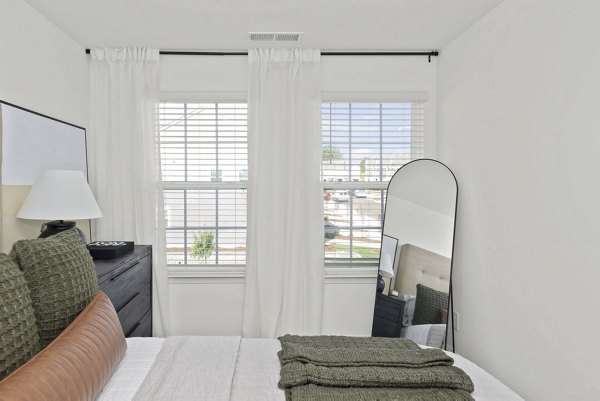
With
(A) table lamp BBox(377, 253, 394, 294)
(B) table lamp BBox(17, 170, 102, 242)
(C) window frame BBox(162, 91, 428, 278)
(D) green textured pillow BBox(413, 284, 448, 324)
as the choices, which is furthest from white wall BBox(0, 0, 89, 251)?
(D) green textured pillow BBox(413, 284, 448, 324)

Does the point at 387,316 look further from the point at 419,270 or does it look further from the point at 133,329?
the point at 133,329

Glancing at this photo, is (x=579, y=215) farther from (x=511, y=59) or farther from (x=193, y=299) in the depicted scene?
(x=193, y=299)

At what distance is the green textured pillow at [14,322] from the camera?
108cm

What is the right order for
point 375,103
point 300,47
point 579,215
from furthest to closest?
point 375,103, point 300,47, point 579,215

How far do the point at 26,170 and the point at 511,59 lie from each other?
3030 mm

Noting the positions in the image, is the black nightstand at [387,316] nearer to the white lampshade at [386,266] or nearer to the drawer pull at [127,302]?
the white lampshade at [386,266]

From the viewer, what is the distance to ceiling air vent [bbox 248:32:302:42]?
278 centimetres

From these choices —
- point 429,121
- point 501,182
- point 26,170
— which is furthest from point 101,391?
point 429,121

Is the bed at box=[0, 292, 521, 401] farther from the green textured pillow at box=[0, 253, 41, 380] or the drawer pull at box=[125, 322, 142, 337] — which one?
the drawer pull at box=[125, 322, 142, 337]

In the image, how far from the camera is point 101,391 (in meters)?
1.37

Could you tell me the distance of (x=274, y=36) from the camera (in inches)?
112

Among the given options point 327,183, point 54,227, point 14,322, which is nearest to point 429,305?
point 327,183

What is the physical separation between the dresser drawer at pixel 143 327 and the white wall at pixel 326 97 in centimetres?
25

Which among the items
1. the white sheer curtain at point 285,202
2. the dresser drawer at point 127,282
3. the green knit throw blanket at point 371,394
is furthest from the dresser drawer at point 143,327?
the green knit throw blanket at point 371,394
